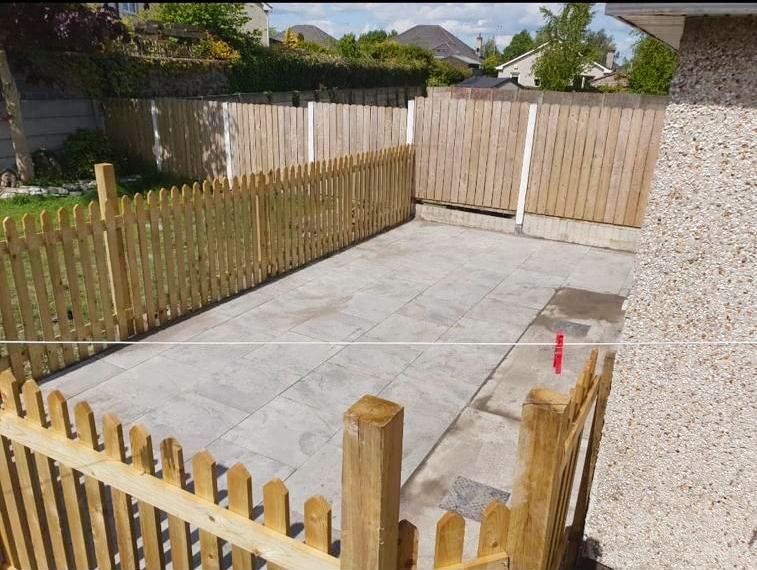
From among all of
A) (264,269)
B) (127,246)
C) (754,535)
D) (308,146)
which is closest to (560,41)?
(308,146)

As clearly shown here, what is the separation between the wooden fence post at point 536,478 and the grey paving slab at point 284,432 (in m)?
2.27

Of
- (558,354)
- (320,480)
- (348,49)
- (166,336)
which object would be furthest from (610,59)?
(320,480)

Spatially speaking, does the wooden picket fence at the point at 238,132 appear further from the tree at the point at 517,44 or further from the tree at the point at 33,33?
the tree at the point at 517,44

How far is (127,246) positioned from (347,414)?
15.1 ft

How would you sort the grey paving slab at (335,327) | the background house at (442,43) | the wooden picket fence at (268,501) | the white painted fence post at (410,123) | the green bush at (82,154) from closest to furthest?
1. the wooden picket fence at (268,501)
2. the grey paving slab at (335,327)
3. the white painted fence post at (410,123)
4. the green bush at (82,154)
5. the background house at (442,43)

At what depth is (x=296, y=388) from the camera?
481 centimetres

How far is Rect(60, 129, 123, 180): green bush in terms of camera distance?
12305mm

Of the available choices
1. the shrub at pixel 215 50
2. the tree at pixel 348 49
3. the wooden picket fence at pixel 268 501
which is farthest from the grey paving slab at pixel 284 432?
the tree at pixel 348 49

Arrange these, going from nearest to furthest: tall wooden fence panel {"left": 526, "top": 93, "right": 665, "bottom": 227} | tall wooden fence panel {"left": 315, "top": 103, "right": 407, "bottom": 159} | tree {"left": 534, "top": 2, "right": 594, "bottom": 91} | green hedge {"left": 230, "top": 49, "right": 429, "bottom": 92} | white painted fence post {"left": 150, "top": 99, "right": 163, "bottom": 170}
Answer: tall wooden fence panel {"left": 526, "top": 93, "right": 665, "bottom": 227} → tall wooden fence panel {"left": 315, "top": 103, "right": 407, "bottom": 159} → white painted fence post {"left": 150, "top": 99, "right": 163, "bottom": 170} → green hedge {"left": 230, "top": 49, "right": 429, "bottom": 92} → tree {"left": 534, "top": 2, "right": 594, "bottom": 91}

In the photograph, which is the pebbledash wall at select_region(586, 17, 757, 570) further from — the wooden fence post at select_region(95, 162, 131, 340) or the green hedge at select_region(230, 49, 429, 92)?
the green hedge at select_region(230, 49, 429, 92)

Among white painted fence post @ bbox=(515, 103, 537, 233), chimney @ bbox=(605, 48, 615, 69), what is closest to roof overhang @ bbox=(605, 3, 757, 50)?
white painted fence post @ bbox=(515, 103, 537, 233)

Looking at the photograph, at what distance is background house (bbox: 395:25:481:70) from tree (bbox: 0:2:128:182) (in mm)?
48114

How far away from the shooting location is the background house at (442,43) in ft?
190

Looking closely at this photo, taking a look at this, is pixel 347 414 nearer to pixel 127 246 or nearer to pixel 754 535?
pixel 754 535
